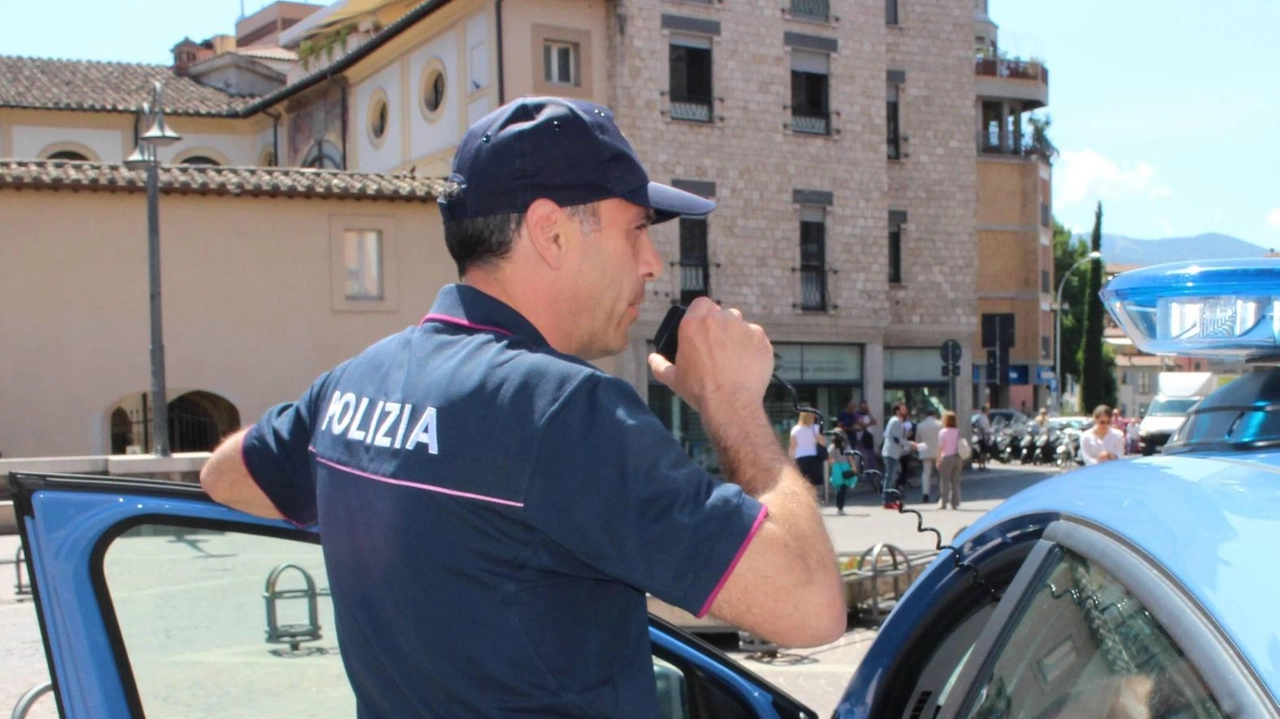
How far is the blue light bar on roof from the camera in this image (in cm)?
216

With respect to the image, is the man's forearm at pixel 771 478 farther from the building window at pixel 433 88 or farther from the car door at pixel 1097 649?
the building window at pixel 433 88

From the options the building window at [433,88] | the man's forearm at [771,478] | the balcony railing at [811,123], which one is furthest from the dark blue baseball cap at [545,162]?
the balcony railing at [811,123]

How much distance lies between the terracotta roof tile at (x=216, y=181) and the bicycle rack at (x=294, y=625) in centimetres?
1934

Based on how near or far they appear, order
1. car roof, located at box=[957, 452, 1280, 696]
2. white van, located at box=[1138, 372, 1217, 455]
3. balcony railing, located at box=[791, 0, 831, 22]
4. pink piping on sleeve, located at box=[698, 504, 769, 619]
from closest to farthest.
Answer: car roof, located at box=[957, 452, 1280, 696], pink piping on sleeve, located at box=[698, 504, 769, 619], white van, located at box=[1138, 372, 1217, 455], balcony railing, located at box=[791, 0, 831, 22]

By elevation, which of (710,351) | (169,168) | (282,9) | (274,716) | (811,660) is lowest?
(811,660)

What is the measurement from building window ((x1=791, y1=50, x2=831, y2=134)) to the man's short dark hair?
28026 mm

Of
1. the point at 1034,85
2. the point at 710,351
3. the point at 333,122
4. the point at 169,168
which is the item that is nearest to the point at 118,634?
the point at 710,351

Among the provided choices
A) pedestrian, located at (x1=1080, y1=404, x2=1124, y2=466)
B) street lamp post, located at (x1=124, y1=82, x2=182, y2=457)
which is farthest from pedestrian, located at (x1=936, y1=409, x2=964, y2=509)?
street lamp post, located at (x1=124, y1=82, x2=182, y2=457)

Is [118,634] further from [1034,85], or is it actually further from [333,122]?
[1034,85]

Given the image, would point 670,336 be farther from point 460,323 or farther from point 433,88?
point 433,88

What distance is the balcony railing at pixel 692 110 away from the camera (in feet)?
91.4

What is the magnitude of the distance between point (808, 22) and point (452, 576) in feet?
94.9

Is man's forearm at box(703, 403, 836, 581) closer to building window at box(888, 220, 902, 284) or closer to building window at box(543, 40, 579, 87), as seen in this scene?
building window at box(543, 40, 579, 87)

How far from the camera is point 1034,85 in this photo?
4231cm
